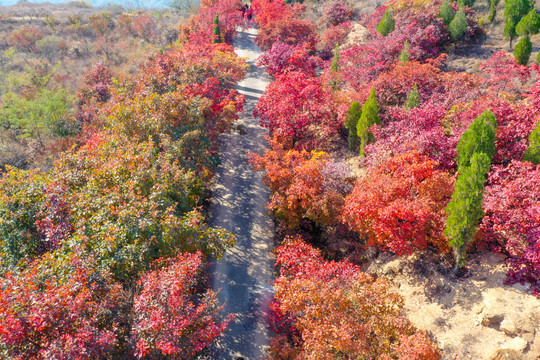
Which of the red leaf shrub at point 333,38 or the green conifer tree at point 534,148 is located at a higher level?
the red leaf shrub at point 333,38

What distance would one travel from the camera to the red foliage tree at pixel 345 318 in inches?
422

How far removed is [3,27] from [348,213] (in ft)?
234

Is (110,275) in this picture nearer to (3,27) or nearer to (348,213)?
(348,213)

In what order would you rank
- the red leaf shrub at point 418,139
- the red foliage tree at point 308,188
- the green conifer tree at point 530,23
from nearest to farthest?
1. the red leaf shrub at point 418,139
2. the red foliage tree at point 308,188
3. the green conifer tree at point 530,23

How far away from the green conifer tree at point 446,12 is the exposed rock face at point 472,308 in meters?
25.7

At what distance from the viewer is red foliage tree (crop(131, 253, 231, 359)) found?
9.40 meters

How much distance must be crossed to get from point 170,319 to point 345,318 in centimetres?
609

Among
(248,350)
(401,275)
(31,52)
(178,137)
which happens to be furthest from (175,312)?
(31,52)

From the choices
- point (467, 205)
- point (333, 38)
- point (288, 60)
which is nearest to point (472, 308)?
point (467, 205)

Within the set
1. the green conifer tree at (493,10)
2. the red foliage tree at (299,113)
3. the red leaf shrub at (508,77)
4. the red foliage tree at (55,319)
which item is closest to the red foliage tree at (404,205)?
the red foliage tree at (299,113)

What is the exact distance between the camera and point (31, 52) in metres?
48.3

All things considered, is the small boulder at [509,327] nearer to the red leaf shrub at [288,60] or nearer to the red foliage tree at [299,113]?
the red foliage tree at [299,113]

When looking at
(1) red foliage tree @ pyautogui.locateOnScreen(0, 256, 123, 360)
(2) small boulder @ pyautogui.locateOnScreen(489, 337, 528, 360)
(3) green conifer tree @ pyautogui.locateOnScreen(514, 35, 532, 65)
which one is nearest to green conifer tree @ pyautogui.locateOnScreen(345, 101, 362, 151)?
(3) green conifer tree @ pyautogui.locateOnScreen(514, 35, 532, 65)

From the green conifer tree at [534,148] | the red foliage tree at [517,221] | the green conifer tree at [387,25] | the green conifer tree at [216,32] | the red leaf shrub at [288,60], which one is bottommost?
the red foliage tree at [517,221]
